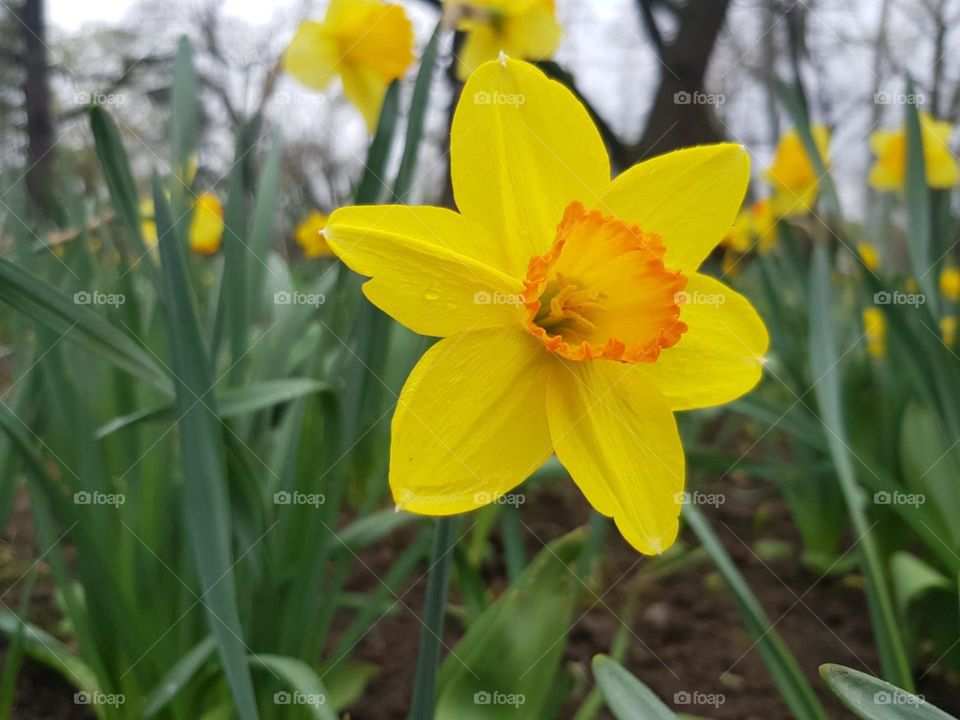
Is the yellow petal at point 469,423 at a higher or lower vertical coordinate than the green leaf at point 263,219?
lower

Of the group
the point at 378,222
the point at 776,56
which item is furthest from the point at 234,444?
the point at 776,56

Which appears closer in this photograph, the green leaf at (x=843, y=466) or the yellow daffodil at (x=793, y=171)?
the green leaf at (x=843, y=466)

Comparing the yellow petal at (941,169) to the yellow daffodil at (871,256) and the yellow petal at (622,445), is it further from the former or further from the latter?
the yellow petal at (622,445)

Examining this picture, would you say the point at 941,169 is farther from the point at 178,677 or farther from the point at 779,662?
the point at 178,677

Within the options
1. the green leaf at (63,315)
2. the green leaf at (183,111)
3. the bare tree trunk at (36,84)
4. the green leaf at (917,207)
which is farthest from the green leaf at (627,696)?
the bare tree trunk at (36,84)

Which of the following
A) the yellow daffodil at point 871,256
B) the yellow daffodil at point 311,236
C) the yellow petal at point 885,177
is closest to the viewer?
the yellow petal at point 885,177

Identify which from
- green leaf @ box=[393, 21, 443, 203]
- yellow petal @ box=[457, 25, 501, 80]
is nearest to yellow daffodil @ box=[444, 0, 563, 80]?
yellow petal @ box=[457, 25, 501, 80]

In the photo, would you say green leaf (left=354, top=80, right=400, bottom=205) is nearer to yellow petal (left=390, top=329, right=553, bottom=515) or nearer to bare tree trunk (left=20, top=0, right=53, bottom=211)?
yellow petal (left=390, top=329, right=553, bottom=515)
